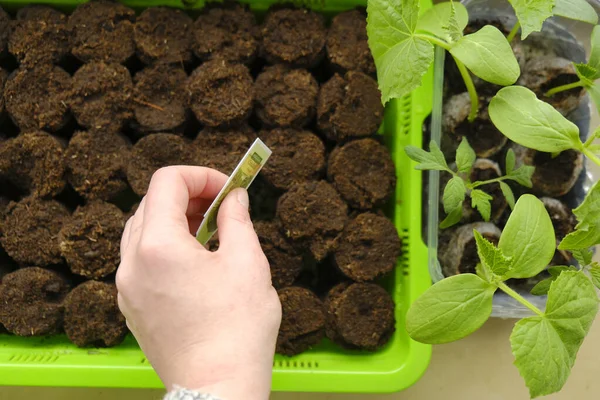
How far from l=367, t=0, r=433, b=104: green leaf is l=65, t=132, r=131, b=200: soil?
0.62m

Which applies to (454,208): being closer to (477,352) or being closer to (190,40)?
(477,352)

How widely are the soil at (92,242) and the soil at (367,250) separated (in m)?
0.49

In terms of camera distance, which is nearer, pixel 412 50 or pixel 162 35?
pixel 412 50

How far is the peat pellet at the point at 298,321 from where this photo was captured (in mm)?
1075

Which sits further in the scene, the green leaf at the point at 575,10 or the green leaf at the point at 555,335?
the green leaf at the point at 575,10

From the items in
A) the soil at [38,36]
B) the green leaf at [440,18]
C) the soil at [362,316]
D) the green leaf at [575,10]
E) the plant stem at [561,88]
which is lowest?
the soil at [362,316]

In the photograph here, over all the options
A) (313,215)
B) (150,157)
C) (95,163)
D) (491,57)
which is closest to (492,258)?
(491,57)

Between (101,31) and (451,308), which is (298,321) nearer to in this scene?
(451,308)

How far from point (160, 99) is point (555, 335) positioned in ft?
3.00

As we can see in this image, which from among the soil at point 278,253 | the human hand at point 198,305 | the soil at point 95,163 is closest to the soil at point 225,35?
the soil at point 95,163

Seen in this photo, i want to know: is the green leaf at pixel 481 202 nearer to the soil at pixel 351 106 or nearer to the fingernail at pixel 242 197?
the soil at pixel 351 106

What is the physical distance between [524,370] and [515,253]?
17 centimetres

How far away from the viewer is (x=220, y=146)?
112cm

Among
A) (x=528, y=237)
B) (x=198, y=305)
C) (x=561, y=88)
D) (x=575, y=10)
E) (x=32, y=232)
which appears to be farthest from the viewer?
(x=32, y=232)
